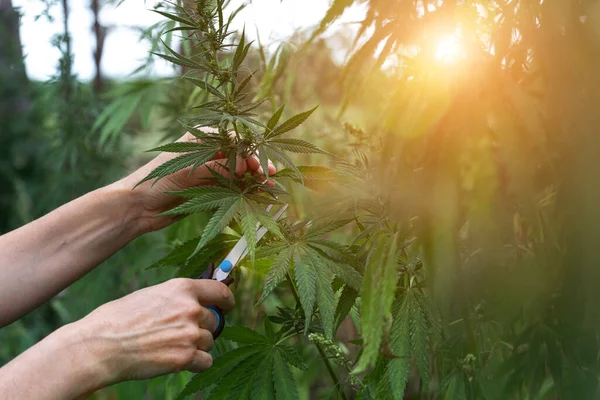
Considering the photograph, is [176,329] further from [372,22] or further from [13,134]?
[13,134]

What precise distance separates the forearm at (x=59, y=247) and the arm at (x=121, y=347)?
273 millimetres

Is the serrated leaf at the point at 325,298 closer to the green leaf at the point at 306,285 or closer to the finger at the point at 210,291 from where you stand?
the green leaf at the point at 306,285

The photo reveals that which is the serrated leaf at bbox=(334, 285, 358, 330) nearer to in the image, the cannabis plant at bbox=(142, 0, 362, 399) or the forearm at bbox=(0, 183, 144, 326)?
the cannabis plant at bbox=(142, 0, 362, 399)

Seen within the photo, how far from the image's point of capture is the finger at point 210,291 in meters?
0.80

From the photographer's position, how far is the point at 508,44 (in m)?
0.48

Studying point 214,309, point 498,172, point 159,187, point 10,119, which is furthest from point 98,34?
point 498,172

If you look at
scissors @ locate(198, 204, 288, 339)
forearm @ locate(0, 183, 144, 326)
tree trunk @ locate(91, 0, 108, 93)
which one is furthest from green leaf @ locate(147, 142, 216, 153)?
tree trunk @ locate(91, 0, 108, 93)

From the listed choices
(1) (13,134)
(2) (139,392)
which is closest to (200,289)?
(2) (139,392)

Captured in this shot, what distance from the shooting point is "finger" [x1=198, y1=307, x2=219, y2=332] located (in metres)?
0.82

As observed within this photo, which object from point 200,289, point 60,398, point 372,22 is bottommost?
point 60,398

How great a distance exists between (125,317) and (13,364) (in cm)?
15

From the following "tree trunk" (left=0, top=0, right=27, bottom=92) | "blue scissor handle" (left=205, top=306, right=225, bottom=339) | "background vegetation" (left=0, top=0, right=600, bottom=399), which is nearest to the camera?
"background vegetation" (left=0, top=0, right=600, bottom=399)

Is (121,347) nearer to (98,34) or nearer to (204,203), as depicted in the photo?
(204,203)

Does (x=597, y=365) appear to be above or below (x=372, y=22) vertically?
below
